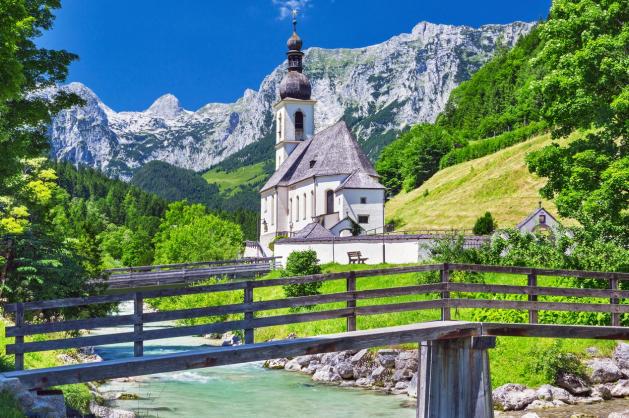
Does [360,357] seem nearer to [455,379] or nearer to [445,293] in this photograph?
[445,293]

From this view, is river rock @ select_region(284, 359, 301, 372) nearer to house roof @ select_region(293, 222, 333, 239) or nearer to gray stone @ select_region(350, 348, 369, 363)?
gray stone @ select_region(350, 348, 369, 363)

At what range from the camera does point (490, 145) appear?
322 feet

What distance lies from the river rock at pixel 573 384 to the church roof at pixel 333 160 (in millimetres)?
43286

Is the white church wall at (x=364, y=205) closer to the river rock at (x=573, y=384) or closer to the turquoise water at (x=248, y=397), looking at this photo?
the turquoise water at (x=248, y=397)

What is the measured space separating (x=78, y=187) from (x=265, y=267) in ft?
374

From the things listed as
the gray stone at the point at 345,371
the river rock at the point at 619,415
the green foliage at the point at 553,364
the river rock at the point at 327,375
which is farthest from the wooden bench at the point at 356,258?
the river rock at the point at 619,415

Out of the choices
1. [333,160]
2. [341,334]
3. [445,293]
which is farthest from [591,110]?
[333,160]

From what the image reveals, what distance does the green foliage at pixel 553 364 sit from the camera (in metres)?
19.8

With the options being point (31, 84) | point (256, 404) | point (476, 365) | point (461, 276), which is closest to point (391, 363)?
point (256, 404)

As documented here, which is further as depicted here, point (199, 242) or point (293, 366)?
point (199, 242)

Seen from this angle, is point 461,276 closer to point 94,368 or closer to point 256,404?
point 256,404

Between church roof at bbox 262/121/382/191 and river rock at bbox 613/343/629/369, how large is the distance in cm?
4185

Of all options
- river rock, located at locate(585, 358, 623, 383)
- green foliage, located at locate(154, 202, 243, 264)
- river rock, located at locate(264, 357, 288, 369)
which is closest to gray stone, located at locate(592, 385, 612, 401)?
river rock, located at locate(585, 358, 623, 383)

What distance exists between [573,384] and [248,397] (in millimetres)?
9165
